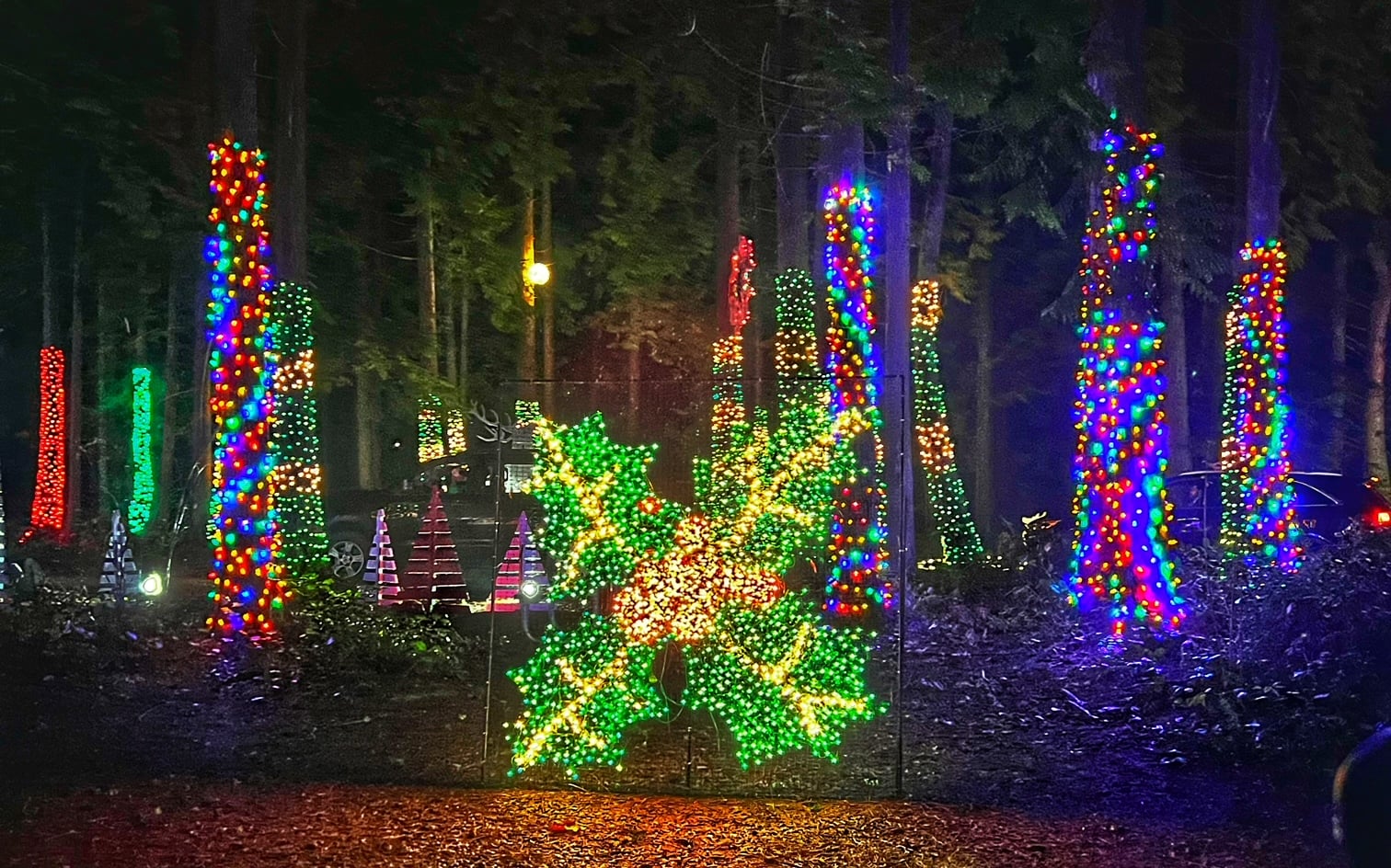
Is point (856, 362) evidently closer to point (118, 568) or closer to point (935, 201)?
point (118, 568)

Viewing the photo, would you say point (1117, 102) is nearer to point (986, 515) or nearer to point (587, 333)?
point (986, 515)

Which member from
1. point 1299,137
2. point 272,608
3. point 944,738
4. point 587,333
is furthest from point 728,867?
point 587,333

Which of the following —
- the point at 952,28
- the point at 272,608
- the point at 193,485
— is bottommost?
the point at 272,608

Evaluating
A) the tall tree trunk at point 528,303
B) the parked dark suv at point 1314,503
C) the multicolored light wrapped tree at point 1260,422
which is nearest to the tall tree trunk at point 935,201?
the parked dark suv at point 1314,503

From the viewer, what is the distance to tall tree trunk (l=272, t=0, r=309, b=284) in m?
13.0

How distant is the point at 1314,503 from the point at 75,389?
67.5ft

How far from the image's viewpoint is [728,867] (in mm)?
5094

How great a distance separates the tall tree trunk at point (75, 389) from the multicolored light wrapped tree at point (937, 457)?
14.5m

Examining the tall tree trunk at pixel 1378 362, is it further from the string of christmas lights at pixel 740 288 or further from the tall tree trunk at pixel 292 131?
the tall tree trunk at pixel 292 131

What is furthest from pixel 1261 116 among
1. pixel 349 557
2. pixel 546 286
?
pixel 546 286

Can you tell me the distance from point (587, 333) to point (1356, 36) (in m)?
16.5

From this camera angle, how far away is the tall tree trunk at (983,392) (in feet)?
92.6

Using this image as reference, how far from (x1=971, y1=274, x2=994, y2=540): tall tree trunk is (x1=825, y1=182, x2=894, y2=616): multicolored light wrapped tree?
56.1 ft

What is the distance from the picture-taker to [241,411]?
10.2m
